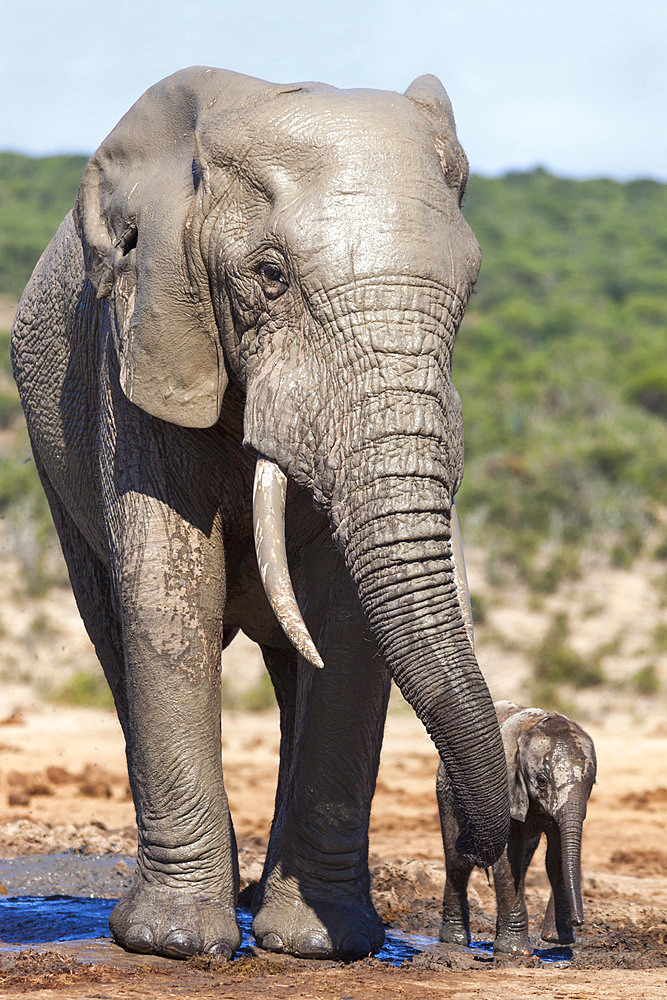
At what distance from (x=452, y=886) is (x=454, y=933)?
0.23m

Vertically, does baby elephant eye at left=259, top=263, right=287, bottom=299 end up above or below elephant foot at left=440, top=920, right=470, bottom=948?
above

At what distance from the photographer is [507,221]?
54.8 m

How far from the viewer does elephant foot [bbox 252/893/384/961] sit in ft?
16.6

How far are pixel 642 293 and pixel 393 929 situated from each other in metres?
37.5

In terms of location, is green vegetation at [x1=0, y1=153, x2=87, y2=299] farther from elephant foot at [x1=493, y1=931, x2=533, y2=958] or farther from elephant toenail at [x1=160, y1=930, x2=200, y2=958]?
elephant toenail at [x1=160, y1=930, x2=200, y2=958]

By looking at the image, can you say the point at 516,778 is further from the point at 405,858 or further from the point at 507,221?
the point at 507,221

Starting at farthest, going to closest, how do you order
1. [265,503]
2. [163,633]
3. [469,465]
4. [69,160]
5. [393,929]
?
1. [69,160]
2. [469,465]
3. [393,929]
4. [163,633]
5. [265,503]

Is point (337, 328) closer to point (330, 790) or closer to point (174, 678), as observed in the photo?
point (174, 678)

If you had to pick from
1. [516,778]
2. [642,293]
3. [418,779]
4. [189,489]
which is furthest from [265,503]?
[642,293]

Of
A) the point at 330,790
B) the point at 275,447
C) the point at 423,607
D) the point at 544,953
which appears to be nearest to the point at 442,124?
the point at 275,447

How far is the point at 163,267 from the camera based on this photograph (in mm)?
4520

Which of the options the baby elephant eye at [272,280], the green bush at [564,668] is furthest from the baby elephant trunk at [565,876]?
the green bush at [564,668]

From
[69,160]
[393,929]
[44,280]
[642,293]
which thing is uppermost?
[69,160]

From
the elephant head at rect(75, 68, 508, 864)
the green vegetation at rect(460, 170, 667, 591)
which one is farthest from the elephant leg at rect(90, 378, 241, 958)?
the green vegetation at rect(460, 170, 667, 591)
